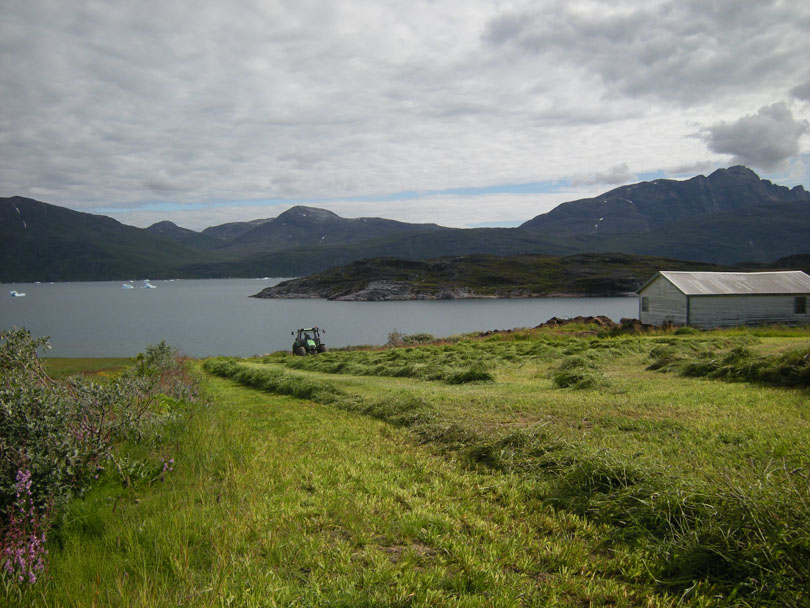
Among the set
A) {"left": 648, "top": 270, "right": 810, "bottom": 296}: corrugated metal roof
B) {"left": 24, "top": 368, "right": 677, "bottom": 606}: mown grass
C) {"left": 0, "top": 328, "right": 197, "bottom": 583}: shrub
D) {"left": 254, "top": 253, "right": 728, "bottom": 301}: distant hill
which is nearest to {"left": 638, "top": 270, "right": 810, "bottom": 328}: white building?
{"left": 648, "top": 270, "right": 810, "bottom": 296}: corrugated metal roof

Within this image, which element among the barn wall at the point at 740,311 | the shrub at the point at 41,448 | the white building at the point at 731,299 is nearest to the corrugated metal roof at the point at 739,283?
the white building at the point at 731,299

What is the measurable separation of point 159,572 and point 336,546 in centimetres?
146

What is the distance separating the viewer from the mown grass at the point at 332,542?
148 inches

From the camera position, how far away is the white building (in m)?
37.5

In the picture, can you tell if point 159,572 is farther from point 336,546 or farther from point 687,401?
point 687,401

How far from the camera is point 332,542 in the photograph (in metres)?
4.64

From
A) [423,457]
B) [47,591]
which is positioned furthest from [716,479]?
[47,591]

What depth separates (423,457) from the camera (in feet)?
23.7

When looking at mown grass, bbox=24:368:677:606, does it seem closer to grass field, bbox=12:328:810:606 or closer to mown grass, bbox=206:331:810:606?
grass field, bbox=12:328:810:606

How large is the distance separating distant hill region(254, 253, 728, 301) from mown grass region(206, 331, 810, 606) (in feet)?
377

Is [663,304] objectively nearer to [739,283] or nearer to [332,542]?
[739,283]

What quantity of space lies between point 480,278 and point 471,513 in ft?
467

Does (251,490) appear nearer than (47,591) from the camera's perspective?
No

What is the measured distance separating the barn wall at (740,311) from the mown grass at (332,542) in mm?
37225
